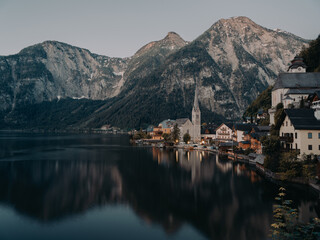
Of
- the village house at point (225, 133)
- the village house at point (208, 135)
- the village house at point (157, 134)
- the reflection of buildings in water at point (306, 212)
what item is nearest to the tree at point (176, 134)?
the village house at point (208, 135)

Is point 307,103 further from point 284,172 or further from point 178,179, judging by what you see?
point 178,179

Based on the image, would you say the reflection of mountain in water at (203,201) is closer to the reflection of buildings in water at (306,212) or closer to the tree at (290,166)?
the reflection of buildings in water at (306,212)

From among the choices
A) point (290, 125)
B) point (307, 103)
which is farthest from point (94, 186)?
point (307, 103)

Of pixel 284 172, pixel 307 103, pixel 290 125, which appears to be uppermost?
pixel 307 103

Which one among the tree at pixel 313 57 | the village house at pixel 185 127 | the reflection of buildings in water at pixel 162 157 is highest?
the tree at pixel 313 57

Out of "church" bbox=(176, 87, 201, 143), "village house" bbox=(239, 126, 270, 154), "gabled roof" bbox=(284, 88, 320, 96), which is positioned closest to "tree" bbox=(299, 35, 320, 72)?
"gabled roof" bbox=(284, 88, 320, 96)

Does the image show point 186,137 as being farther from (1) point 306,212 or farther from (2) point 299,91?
(1) point 306,212
